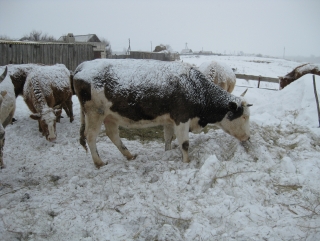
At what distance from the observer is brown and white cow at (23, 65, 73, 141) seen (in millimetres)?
6941

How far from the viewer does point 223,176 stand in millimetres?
4461

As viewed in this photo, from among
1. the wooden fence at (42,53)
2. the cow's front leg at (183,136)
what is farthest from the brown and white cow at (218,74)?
the wooden fence at (42,53)

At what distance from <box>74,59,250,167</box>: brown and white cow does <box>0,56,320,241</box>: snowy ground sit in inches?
25.2

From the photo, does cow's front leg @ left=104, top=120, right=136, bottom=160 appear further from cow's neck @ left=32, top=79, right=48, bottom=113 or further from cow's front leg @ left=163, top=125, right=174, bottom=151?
cow's neck @ left=32, top=79, right=48, bottom=113

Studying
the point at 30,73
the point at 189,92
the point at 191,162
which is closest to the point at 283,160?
the point at 191,162

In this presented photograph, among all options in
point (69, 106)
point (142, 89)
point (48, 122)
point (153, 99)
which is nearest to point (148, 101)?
point (153, 99)

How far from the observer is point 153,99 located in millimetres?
5227

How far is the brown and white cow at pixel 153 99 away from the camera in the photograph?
5.22 m

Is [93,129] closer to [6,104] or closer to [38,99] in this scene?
[6,104]

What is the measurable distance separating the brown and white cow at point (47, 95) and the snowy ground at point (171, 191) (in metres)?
0.71

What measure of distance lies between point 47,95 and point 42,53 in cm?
865

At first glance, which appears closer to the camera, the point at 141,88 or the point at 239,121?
the point at 141,88

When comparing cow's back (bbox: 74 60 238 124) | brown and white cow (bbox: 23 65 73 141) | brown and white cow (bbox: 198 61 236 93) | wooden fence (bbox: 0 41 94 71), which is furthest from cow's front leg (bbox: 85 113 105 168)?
wooden fence (bbox: 0 41 94 71)

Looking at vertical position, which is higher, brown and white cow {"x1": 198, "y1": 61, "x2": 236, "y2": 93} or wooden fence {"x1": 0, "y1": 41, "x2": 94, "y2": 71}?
wooden fence {"x1": 0, "y1": 41, "x2": 94, "y2": 71}
